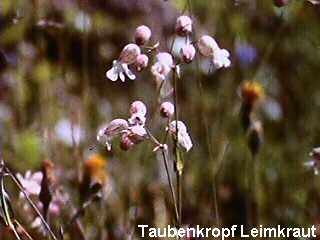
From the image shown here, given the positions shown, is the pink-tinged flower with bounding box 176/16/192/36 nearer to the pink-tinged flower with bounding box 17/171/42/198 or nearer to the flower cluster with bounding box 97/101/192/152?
the flower cluster with bounding box 97/101/192/152

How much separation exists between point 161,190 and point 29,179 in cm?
45

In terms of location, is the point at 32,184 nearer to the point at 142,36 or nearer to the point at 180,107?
the point at 142,36

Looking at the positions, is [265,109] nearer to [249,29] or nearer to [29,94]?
[249,29]

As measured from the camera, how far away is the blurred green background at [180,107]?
1.59 meters

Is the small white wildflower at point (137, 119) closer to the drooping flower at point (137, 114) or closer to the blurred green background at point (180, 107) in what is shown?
the drooping flower at point (137, 114)

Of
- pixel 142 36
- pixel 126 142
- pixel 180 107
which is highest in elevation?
pixel 180 107

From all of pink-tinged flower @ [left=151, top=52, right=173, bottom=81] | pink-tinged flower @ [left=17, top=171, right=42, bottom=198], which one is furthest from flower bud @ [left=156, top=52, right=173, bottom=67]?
pink-tinged flower @ [left=17, top=171, right=42, bottom=198]

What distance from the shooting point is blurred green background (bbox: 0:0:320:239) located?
159 cm

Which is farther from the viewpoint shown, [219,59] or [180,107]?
[180,107]

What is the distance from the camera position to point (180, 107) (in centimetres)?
216

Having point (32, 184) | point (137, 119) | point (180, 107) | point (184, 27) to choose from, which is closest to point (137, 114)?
point (137, 119)

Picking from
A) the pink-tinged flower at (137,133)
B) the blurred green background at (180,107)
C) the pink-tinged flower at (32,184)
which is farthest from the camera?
the blurred green background at (180,107)

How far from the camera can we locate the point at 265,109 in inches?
82.3

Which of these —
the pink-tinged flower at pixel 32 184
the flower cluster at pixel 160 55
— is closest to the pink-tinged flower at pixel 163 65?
the flower cluster at pixel 160 55
